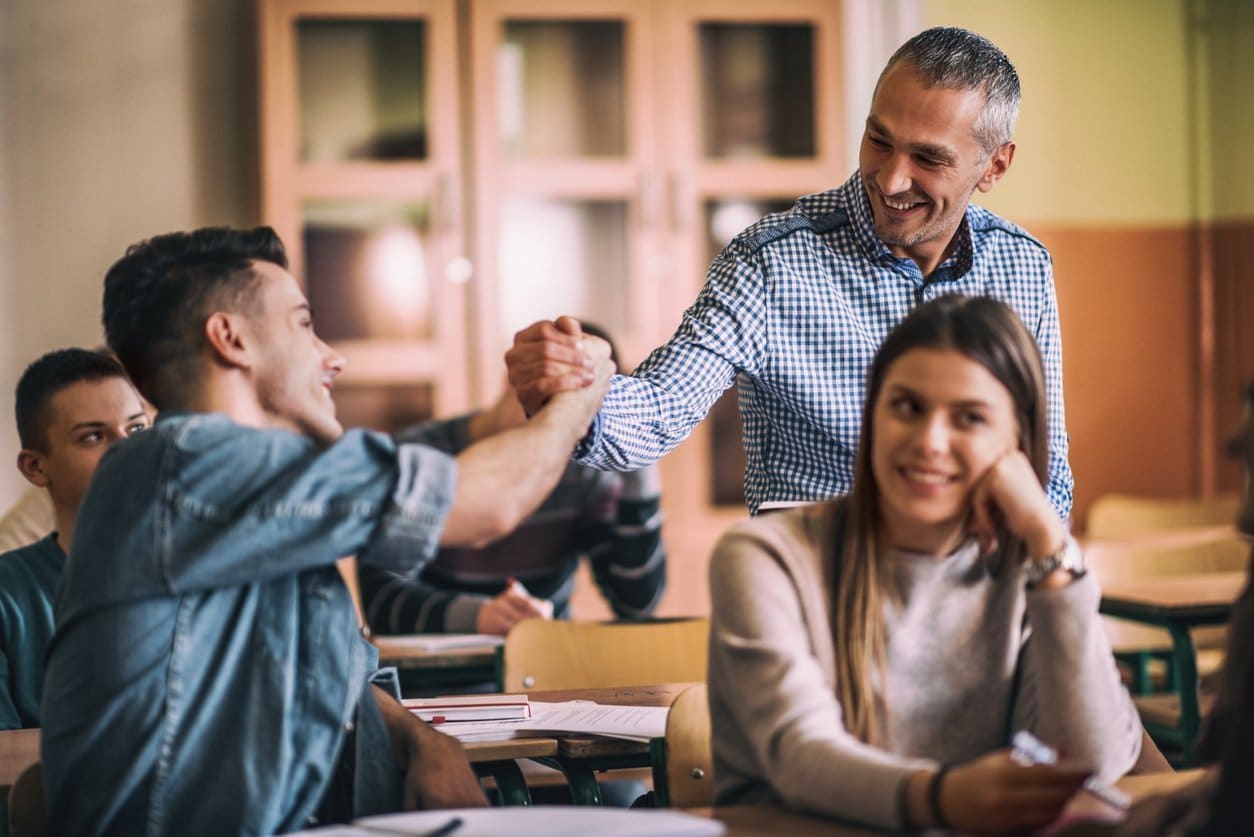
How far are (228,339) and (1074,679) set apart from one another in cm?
98

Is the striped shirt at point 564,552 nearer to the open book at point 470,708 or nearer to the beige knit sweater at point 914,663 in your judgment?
the open book at point 470,708

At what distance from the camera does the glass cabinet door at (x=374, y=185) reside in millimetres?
4738

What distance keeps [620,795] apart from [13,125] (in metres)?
3.27

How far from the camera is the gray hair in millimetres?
2189

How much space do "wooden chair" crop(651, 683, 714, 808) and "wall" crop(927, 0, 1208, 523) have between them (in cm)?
402

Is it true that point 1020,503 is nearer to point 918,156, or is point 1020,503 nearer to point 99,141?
point 918,156

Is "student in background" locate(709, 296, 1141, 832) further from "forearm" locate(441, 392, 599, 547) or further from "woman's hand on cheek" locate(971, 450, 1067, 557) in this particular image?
"forearm" locate(441, 392, 599, 547)

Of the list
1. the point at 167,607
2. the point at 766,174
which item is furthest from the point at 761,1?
the point at 167,607

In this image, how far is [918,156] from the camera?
2.20 m

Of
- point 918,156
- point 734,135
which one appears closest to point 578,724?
point 918,156

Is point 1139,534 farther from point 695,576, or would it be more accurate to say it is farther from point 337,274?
point 337,274

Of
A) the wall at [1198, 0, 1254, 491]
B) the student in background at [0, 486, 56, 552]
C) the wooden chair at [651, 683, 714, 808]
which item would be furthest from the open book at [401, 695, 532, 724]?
the wall at [1198, 0, 1254, 491]

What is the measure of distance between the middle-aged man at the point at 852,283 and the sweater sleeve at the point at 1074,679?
0.68 meters

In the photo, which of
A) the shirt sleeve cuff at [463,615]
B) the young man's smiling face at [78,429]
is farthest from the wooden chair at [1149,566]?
the young man's smiling face at [78,429]
